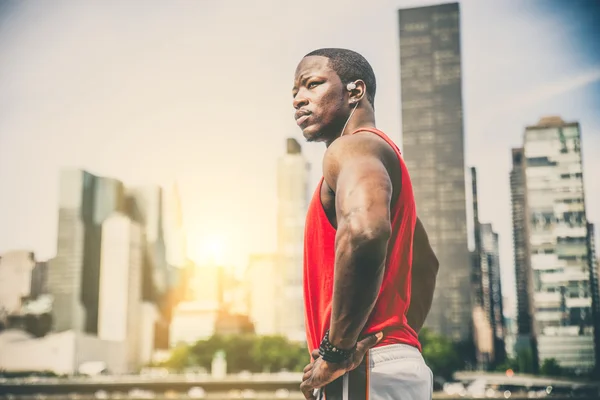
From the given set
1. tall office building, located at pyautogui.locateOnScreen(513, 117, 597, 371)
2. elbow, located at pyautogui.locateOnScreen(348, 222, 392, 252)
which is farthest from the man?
tall office building, located at pyautogui.locateOnScreen(513, 117, 597, 371)

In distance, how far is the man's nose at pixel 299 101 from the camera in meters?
1.38

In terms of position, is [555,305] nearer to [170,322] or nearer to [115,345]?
[115,345]

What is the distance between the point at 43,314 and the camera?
4900 centimetres

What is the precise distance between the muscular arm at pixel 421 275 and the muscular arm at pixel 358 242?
32cm

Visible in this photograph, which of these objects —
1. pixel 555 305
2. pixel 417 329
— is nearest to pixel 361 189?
pixel 417 329

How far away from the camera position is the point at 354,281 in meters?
1.14

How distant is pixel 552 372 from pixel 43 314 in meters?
35.2

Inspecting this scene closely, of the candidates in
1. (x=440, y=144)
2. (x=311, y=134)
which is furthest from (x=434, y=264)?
(x=440, y=144)

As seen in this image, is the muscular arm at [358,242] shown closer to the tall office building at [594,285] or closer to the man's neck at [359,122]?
the man's neck at [359,122]

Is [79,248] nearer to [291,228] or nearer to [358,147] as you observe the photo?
[291,228]

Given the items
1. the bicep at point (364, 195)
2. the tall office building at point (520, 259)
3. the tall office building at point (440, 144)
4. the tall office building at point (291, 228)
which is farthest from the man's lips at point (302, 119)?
the tall office building at point (291, 228)

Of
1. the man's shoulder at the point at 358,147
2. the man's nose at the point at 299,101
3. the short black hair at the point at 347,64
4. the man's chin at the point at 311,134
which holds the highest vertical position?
the short black hair at the point at 347,64

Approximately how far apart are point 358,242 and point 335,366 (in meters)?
0.24

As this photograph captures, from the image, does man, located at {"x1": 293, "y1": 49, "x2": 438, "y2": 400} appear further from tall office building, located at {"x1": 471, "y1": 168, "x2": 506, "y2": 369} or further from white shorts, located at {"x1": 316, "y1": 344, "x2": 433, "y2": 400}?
tall office building, located at {"x1": 471, "y1": 168, "x2": 506, "y2": 369}
